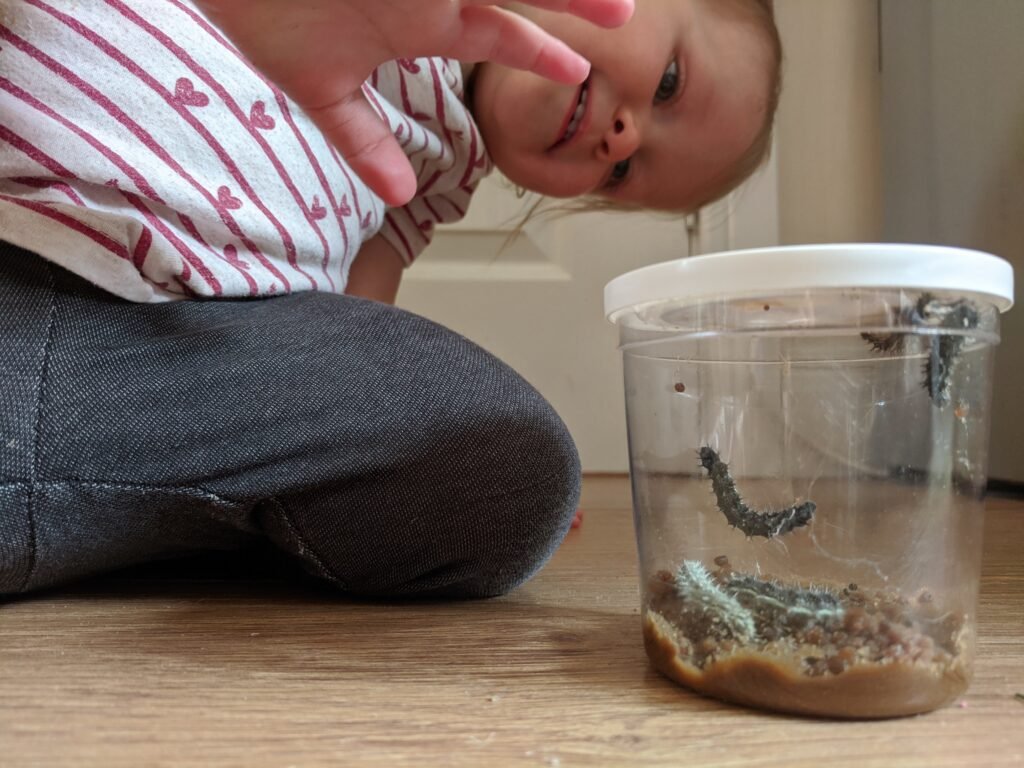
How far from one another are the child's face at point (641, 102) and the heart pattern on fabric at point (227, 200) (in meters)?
0.32

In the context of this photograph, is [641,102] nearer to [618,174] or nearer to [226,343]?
[618,174]

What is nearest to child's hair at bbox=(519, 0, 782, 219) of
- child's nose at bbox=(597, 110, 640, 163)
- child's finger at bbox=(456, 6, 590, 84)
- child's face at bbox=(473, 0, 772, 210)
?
child's face at bbox=(473, 0, 772, 210)

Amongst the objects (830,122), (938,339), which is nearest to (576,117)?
(938,339)

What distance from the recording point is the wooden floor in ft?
0.99

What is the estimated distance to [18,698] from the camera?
0.35 m

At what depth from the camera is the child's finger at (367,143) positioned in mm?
480

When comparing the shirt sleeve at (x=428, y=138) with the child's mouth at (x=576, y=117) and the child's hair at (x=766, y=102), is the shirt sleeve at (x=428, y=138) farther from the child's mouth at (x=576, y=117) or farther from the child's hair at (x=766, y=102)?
the child's hair at (x=766, y=102)

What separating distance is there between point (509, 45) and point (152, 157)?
0.23m

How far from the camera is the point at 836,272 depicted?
1.06ft

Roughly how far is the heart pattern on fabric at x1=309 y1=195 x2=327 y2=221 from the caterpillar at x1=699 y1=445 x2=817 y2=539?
362 millimetres

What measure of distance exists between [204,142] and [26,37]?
11 cm

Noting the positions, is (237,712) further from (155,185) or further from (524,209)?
(524,209)

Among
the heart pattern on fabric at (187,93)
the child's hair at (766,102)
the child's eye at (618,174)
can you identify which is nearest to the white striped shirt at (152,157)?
the heart pattern on fabric at (187,93)

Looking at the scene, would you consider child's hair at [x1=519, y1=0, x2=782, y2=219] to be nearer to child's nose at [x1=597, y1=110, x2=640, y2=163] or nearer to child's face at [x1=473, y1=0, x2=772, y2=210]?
child's face at [x1=473, y1=0, x2=772, y2=210]
